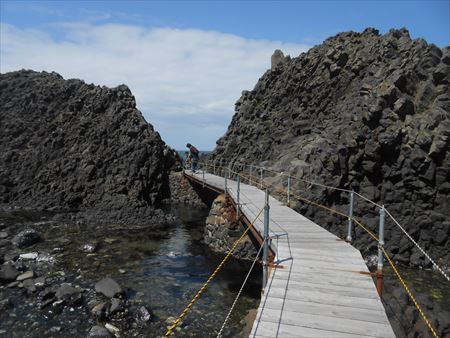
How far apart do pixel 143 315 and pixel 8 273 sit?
22.5 ft

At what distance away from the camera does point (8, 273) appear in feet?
49.4

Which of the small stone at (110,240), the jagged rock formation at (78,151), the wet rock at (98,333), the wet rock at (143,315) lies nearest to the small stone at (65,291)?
the wet rock at (98,333)

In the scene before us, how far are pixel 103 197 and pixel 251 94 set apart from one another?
2209 cm

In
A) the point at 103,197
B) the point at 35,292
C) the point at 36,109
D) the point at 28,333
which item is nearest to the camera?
the point at 28,333

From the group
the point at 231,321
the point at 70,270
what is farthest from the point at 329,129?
the point at 70,270

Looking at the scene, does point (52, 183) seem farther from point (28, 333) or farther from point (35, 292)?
point (28, 333)

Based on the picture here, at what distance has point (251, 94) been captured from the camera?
145 feet

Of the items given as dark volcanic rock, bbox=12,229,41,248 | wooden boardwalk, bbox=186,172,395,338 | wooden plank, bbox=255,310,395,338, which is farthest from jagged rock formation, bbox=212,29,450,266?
dark volcanic rock, bbox=12,229,41,248

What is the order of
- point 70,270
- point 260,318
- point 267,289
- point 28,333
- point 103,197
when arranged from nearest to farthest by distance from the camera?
1. point 260,318
2. point 267,289
3. point 28,333
4. point 70,270
5. point 103,197

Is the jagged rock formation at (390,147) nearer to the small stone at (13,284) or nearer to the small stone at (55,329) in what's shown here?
the small stone at (55,329)

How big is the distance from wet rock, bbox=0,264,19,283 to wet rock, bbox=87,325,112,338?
5932mm

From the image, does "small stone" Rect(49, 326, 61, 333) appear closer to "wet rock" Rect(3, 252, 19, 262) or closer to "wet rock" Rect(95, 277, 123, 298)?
"wet rock" Rect(95, 277, 123, 298)

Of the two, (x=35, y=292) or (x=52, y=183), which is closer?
(x=35, y=292)

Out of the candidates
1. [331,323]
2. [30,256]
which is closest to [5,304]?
[30,256]
